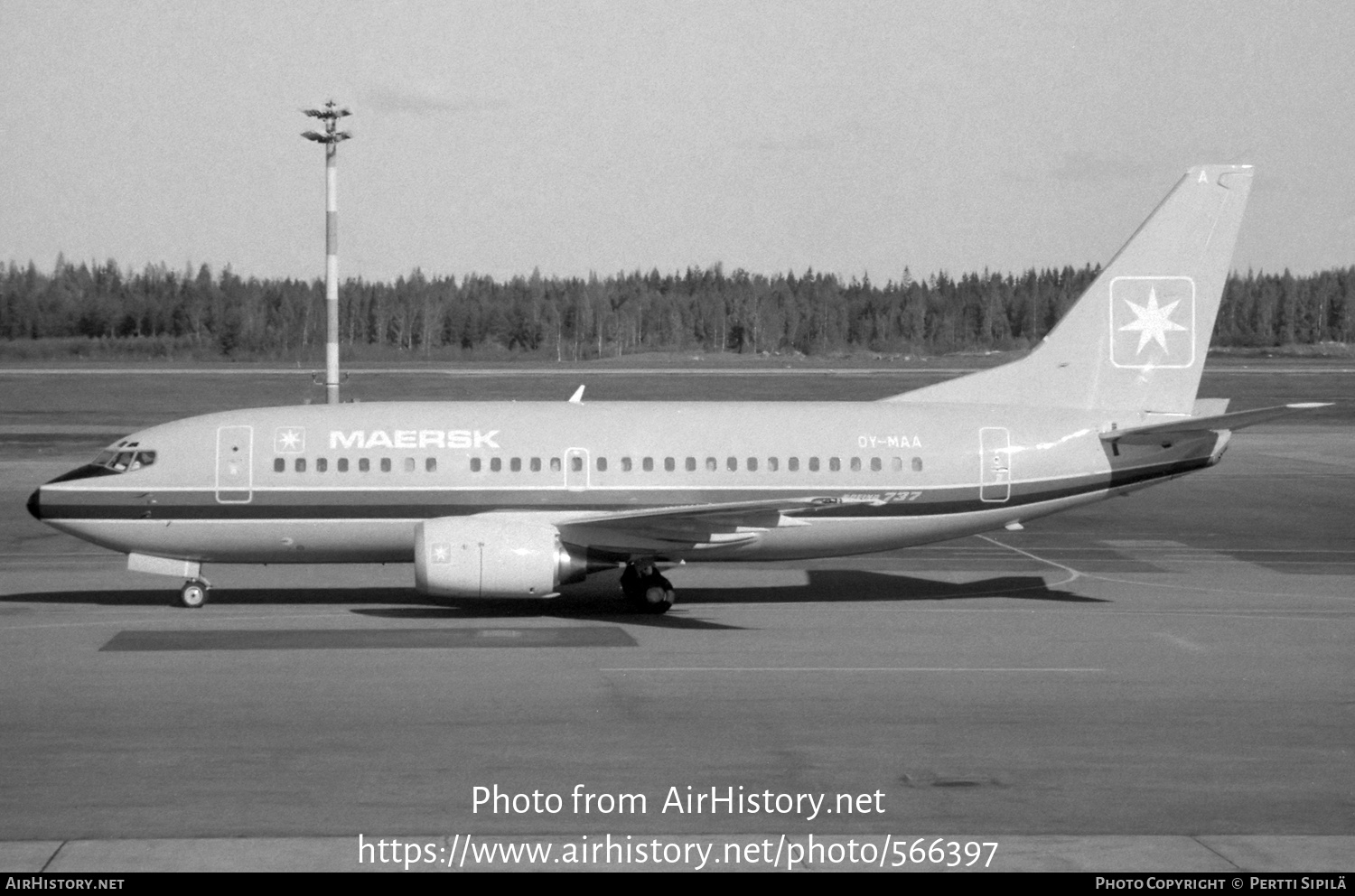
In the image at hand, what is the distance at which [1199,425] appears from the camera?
1090 inches

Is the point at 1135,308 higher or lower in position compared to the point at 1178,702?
higher

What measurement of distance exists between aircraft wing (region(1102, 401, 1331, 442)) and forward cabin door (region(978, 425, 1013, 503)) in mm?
1918

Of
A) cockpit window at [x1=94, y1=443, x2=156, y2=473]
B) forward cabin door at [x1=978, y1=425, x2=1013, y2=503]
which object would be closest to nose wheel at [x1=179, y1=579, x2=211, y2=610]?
cockpit window at [x1=94, y1=443, x2=156, y2=473]

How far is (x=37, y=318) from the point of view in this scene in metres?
161

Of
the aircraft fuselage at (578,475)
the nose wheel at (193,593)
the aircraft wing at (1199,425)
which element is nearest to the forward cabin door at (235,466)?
the aircraft fuselage at (578,475)

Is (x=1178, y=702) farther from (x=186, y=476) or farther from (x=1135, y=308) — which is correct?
(x=186, y=476)

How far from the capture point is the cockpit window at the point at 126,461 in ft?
91.7

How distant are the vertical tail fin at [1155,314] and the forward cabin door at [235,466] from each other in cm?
1435

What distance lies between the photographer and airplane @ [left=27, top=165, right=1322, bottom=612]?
27.7m

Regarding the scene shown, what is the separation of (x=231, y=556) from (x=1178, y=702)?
55.3 ft

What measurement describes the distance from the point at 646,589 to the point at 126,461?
9.84 metres

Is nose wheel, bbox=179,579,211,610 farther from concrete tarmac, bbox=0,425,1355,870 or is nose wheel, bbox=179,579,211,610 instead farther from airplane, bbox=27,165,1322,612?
concrete tarmac, bbox=0,425,1355,870
